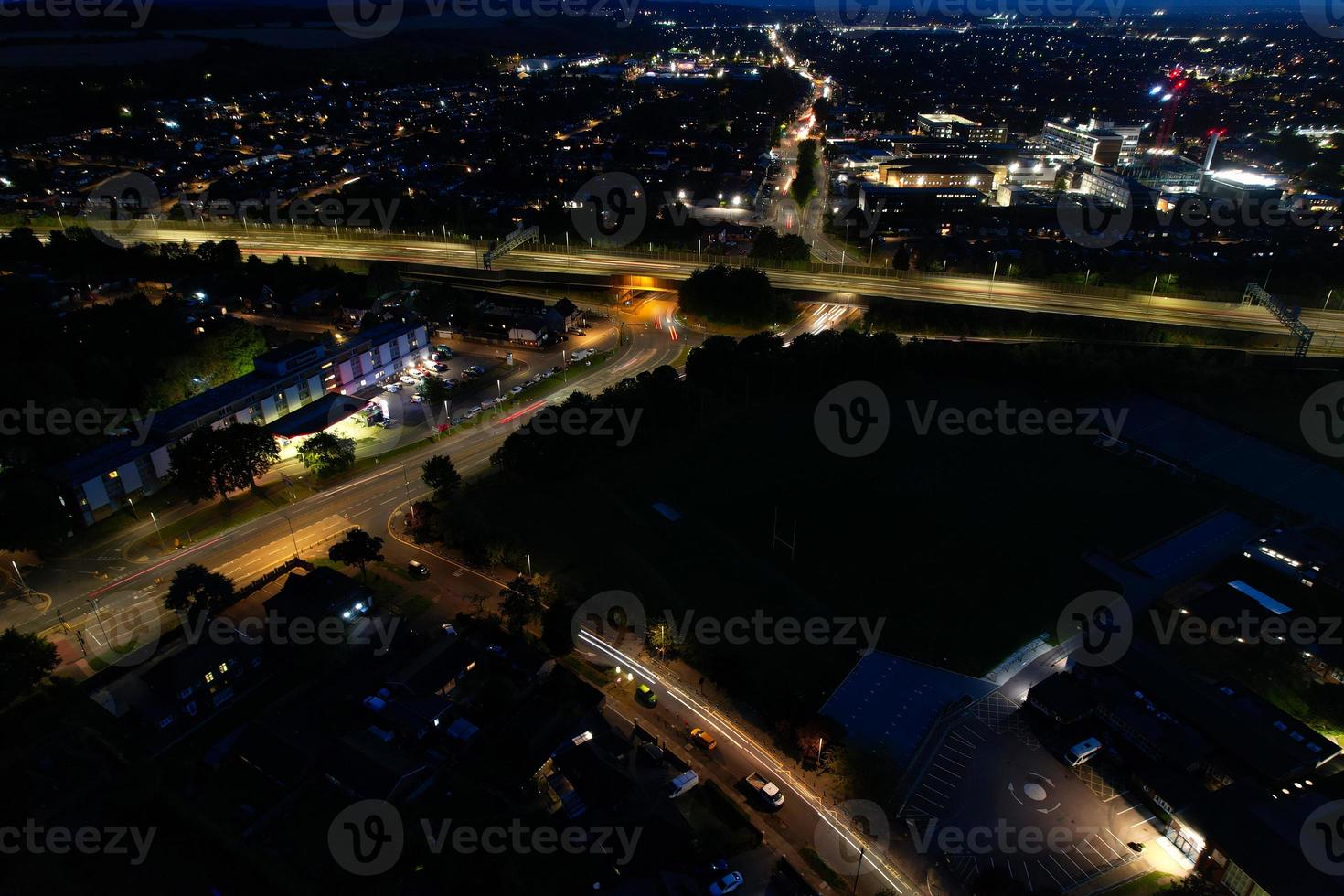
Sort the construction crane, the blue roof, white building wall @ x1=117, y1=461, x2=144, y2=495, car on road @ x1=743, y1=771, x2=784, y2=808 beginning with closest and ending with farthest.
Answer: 1. car on road @ x1=743, y1=771, x2=784, y2=808
2. the blue roof
3. white building wall @ x1=117, y1=461, x2=144, y2=495
4. the construction crane

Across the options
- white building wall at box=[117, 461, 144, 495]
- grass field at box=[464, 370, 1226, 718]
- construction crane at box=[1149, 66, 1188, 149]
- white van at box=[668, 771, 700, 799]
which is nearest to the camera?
white van at box=[668, 771, 700, 799]

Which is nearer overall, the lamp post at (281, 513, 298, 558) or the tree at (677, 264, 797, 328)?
the lamp post at (281, 513, 298, 558)

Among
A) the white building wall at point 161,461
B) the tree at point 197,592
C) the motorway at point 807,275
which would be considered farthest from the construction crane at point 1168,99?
the tree at point 197,592

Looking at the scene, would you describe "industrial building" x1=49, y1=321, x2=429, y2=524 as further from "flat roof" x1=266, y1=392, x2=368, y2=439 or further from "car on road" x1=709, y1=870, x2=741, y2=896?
"car on road" x1=709, y1=870, x2=741, y2=896

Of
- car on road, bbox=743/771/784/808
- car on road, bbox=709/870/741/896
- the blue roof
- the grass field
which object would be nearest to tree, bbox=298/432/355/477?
the grass field

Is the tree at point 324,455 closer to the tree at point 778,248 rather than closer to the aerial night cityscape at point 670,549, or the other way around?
the aerial night cityscape at point 670,549

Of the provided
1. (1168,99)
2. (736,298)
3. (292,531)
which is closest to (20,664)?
(292,531)

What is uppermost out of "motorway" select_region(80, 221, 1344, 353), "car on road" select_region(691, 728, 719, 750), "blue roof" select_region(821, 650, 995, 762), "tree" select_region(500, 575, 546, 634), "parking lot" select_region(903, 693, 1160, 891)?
"motorway" select_region(80, 221, 1344, 353)

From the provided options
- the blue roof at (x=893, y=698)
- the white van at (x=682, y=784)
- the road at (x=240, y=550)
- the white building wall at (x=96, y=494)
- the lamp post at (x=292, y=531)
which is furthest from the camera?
the white building wall at (x=96, y=494)
